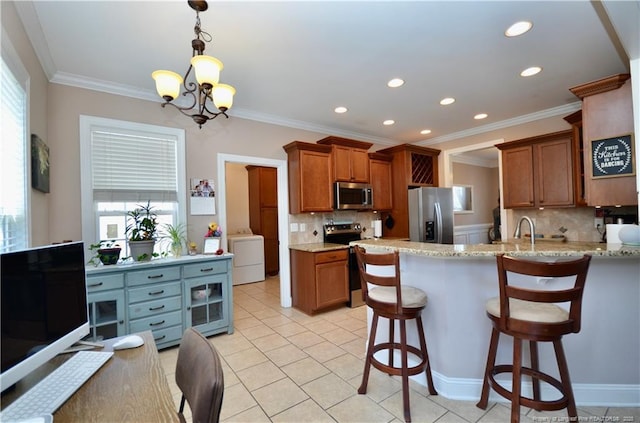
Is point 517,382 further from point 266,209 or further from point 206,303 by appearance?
point 266,209

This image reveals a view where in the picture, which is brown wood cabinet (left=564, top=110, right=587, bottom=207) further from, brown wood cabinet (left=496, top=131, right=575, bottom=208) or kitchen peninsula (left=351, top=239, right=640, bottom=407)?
kitchen peninsula (left=351, top=239, right=640, bottom=407)

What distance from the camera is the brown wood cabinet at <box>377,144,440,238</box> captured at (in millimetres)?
4824

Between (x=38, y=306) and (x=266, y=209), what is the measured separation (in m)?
5.27

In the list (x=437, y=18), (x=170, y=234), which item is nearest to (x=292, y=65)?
(x=437, y=18)

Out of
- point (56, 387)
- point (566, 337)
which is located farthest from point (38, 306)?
point (566, 337)

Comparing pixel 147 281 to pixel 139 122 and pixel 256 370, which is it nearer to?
pixel 256 370

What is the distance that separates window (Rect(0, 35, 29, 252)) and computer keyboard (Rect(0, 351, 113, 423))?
1057 millimetres

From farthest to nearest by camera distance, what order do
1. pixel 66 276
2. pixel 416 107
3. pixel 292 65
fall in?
pixel 416 107
pixel 292 65
pixel 66 276

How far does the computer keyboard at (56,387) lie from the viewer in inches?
32.9

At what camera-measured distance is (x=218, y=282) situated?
317 centimetres

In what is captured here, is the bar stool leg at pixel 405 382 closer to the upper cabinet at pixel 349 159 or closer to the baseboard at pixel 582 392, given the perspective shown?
the baseboard at pixel 582 392

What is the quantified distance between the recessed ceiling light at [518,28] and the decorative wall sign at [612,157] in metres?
1.36

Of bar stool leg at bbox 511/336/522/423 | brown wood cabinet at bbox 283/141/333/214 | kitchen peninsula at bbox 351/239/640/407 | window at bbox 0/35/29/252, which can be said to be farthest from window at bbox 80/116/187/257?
bar stool leg at bbox 511/336/522/423

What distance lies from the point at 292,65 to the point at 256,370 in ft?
9.15
